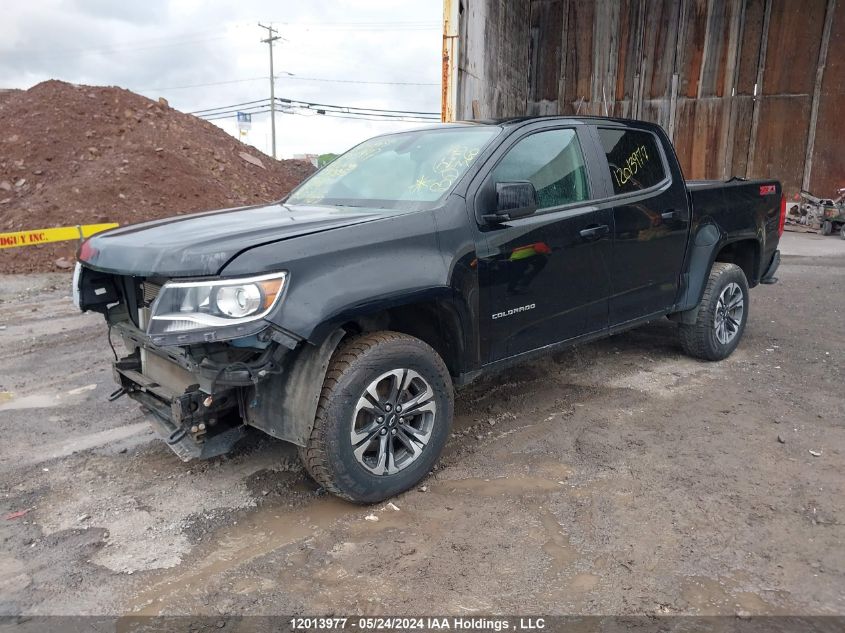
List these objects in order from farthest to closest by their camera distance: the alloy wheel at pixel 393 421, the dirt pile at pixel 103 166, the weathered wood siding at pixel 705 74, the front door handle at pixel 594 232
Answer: the weathered wood siding at pixel 705 74, the dirt pile at pixel 103 166, the front door handle at pixel 594 232, the alloy wheel at pixel 393 421

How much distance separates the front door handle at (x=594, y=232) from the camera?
3.97 meters

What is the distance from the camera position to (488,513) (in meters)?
3.11

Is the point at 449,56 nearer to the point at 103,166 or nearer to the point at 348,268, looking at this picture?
the point at 348,268

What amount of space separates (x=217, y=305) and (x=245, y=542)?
1.10 metres

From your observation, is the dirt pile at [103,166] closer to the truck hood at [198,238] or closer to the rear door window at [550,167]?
the truck hood at [198,238]

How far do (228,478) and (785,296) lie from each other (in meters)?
7.40

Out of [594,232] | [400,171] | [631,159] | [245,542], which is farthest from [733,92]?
[245,542]

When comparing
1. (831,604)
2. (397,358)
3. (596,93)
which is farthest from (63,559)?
(596,93)

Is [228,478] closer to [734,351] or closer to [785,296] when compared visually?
[734,351]

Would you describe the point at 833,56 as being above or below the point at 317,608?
above

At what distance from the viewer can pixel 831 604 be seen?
2451 millimetres

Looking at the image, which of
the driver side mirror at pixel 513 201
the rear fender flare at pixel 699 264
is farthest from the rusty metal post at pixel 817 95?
the driver side mirror at pixel 513 201

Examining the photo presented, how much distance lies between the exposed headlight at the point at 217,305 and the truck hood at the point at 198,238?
3.1 inches

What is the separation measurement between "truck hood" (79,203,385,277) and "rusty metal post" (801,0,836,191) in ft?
51.1
